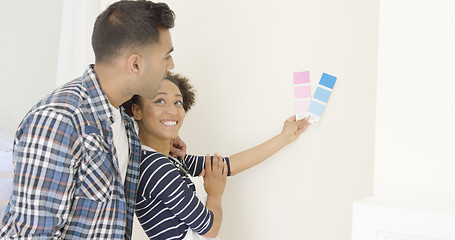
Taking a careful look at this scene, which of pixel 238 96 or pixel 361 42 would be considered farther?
pixel 238 96

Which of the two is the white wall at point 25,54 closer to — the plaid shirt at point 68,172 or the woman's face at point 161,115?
the woman's face at point 161,115

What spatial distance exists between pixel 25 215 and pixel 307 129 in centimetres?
91

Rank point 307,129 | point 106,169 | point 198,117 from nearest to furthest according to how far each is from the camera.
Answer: point 106,169, point 307,129, point 198,117

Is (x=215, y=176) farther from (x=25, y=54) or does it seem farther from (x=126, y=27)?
(x=25, y=54)

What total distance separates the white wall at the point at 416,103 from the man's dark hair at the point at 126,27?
0.59 meters

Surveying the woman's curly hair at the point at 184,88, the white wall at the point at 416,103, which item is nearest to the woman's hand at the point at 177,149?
the woman's curly hair at the point at 184,88

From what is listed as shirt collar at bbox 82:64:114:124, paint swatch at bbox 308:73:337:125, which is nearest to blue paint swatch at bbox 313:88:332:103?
paint swatch at bbox 308:73:337:125

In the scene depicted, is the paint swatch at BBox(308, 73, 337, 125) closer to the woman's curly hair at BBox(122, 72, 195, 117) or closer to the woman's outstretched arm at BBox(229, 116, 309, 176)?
the woman's outstretched arm at BBox(229, 116, 309, 176)

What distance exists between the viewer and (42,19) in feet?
7.77

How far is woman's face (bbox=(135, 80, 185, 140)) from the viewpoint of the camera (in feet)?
4.65

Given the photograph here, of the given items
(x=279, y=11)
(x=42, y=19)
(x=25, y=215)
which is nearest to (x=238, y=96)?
(x=279, y=11)

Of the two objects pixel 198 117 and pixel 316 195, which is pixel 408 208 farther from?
pixel 198 117

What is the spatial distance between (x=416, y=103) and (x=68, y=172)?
822mm

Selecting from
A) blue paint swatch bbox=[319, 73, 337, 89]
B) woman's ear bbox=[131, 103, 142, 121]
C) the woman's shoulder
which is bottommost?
the woman's shoulder
